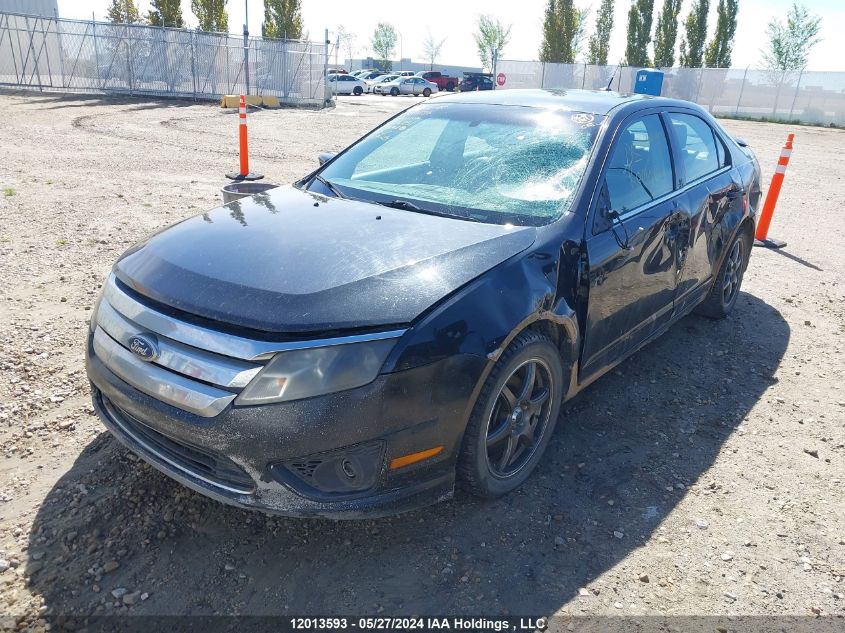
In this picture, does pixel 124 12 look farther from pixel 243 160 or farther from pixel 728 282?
pixel 728 282

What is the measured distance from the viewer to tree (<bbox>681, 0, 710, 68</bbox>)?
48.4 metres

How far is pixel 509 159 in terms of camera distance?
3.38m

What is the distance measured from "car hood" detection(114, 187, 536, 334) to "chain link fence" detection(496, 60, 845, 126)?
3260 cm

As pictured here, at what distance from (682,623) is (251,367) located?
1767 mm

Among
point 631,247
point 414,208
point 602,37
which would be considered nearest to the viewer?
point 414,208

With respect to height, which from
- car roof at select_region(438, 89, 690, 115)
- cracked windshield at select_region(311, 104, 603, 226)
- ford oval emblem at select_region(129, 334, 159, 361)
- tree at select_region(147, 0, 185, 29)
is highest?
tree at select_region(147, 0, 185, 29)

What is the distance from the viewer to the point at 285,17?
4256 cm

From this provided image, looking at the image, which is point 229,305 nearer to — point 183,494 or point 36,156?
point 183,494

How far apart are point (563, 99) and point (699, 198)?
109 centimetres

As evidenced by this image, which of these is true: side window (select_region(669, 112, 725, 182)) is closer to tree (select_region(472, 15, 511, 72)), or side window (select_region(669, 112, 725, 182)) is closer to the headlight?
the headlight

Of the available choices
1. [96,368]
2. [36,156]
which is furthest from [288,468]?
[36,156]

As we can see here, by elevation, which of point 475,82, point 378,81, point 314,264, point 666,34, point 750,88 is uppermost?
point 666,34

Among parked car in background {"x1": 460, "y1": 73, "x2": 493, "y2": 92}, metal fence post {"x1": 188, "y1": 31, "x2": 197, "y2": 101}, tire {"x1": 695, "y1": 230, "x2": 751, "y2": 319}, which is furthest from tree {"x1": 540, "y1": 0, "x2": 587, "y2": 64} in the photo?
tire {"x1": 695, "y1": 230, "x2": 751, "y2": 319}

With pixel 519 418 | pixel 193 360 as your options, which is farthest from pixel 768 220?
pixel 193 360
